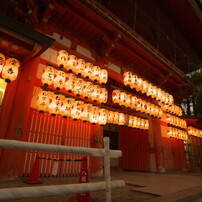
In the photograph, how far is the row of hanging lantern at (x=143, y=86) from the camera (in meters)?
8.42

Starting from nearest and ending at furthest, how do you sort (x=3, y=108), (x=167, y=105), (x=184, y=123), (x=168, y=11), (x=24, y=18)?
(x=3, y=108) → (x=24, y=18) → (x=168, y=11) → (x=167, y=105) → (x=184, y=123)

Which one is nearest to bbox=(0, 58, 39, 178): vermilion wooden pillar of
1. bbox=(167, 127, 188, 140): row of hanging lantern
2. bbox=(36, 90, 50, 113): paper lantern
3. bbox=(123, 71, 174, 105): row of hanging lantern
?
bbox=(36, 90, 50, 113): paper lantern

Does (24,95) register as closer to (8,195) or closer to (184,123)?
(8,195)

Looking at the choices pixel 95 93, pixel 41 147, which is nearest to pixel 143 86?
pixel 95 93

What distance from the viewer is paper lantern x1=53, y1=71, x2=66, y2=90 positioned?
5906 mm

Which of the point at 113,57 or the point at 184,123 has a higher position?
the point at 113,57

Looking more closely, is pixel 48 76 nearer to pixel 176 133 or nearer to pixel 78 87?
pixel 78 87

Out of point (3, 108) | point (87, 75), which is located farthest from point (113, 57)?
point (3, 108)

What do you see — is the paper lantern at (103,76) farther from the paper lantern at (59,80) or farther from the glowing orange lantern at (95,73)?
the paper lantern at (59,80)

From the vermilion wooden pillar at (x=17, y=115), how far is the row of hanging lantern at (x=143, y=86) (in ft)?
15.2

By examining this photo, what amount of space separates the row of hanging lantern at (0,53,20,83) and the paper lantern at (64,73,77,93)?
1.84 m

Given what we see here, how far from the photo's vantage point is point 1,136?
489 cm

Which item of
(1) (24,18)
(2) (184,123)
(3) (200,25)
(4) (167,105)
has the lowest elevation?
(2) (184,123)

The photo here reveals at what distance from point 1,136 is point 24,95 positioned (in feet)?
4.92
